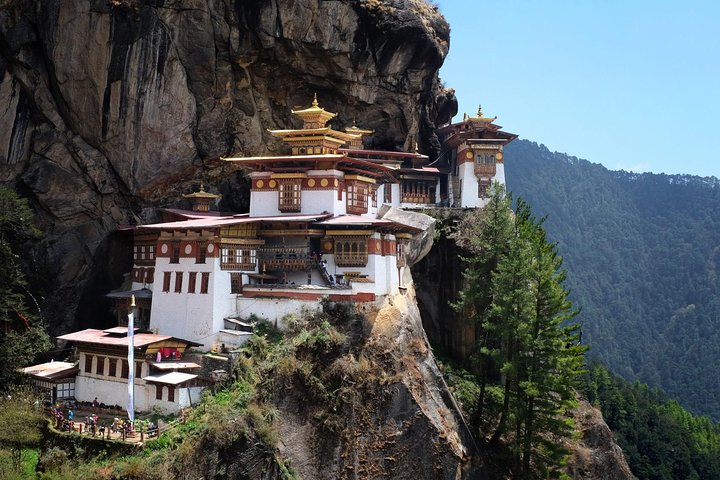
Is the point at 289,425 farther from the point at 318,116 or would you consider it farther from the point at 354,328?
the point at 318,116

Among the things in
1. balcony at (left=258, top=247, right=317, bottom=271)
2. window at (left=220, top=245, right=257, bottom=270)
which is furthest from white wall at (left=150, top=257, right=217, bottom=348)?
balcony at (left=258, top=247, right=317, bottom=271)

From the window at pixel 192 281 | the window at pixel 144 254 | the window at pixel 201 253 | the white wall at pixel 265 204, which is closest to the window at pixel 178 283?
the window at pixel 192 281

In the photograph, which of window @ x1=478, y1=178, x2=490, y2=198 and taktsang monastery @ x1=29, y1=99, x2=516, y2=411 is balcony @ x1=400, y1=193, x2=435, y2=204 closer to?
window @ x1=478, y1=178, x2=490, y2=198

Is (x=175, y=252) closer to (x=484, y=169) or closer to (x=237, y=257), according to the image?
(x=237, y=257)

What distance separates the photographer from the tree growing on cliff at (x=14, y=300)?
129 ft

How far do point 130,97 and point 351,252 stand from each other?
55.9 feet

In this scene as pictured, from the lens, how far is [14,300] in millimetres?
41344

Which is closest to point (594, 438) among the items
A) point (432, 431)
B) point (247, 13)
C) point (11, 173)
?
point (432, 431)

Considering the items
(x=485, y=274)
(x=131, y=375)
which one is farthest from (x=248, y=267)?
(x=485, y=274)

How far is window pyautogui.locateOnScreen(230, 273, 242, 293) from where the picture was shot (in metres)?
39.9

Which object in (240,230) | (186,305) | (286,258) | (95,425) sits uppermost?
(240,230)

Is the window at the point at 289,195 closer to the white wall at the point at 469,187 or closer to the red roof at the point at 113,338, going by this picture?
the red roof at the point at 113,338

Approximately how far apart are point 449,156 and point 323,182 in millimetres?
19073

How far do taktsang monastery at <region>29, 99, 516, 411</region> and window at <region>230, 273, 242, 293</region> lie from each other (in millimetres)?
58
